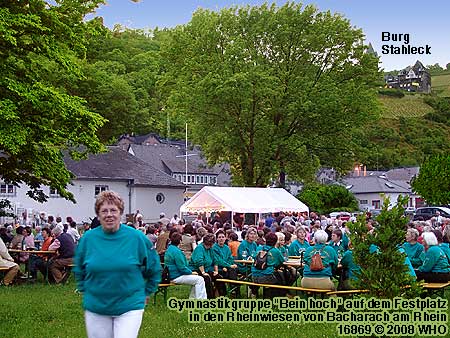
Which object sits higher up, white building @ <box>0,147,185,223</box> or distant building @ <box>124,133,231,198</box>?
distant building @ <box>124,133,231,198</box>

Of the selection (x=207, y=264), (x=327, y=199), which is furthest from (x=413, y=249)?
(x=327, y=199)

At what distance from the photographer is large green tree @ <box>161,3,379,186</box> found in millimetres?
43125

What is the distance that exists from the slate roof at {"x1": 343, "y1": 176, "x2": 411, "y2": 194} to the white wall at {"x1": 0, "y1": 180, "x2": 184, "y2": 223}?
37138 mm

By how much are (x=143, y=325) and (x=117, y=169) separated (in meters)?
40.7

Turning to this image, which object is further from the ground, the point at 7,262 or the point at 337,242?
the point at 337,242

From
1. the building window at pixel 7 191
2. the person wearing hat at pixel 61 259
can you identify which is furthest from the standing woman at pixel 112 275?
the building window at pixel 7 191

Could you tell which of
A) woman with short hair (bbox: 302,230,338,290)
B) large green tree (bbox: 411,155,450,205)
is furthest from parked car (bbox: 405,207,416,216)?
large green tree (bbox: 411,155,450,205)

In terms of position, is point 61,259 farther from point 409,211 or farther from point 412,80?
point 412,80

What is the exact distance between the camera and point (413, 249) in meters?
14.8

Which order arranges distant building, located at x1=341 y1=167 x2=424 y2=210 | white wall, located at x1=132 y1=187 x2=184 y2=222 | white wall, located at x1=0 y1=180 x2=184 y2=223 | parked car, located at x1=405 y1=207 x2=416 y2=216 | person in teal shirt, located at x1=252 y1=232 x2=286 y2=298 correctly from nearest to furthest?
parked car, located at x1=405 y1=207 x2=416 y2=216 < person in teal shirt, located at x1=252 y1=232 x2=286 y2=298 < white wall, located at x1=0 y1=180 x2=184 y2=223 < white wall, located at x1=132 y1=187 x2=184 y2=222 < distant building, located at x1=341 y1=167 x2=424 y2=210

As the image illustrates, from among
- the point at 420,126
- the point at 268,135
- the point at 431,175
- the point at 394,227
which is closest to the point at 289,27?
the point at 268,135

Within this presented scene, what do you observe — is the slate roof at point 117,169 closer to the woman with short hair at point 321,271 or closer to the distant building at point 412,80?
the woman with short hair at point 321,271

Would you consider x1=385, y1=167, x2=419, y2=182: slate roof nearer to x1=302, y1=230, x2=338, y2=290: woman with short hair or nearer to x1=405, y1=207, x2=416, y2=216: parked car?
x1=405, y1=207, x2=416, y2=216: parked car

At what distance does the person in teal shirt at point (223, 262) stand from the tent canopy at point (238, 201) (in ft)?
48.9
